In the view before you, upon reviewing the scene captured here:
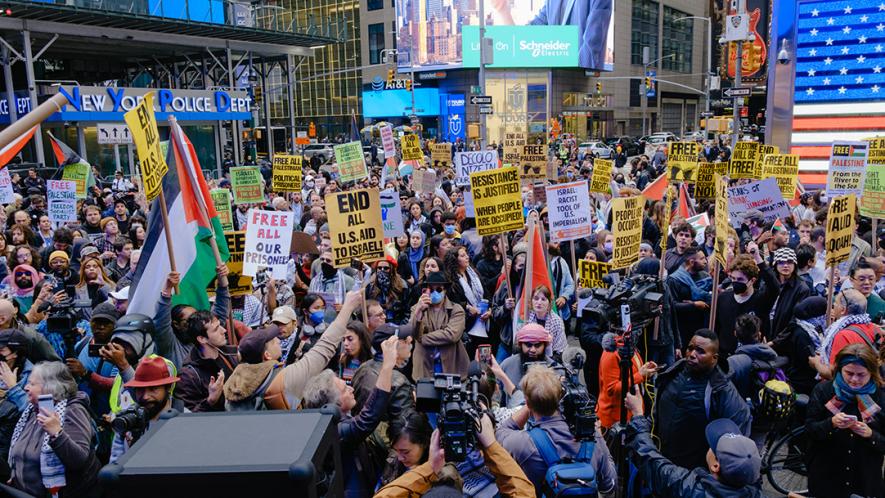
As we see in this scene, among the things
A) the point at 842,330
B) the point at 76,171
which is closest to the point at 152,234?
the point at 842,330

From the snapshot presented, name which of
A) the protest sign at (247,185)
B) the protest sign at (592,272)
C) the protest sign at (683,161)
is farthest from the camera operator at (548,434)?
the protest sign at (683,161)

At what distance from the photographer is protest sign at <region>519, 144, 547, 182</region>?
14570 mm

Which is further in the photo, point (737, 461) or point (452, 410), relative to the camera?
point (737, 461)

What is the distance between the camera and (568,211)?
9070mm

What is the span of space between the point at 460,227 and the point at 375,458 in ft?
26.6

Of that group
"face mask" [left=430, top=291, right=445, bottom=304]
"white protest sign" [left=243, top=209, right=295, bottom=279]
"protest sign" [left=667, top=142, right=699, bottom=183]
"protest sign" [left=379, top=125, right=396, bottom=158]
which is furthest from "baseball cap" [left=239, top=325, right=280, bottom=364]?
"protest sign" [left=379, top=125, right=396, bottom=158]

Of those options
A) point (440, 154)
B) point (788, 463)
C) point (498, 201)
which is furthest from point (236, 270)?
point (440, 154)

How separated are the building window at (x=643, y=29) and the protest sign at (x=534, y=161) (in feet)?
201

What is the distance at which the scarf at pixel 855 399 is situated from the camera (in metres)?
4.63

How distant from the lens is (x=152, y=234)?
21.8 ft

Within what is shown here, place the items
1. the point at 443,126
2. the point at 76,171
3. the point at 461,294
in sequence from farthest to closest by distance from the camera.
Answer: the point at 443,126 < the point at 76,171 < the point at 461,294

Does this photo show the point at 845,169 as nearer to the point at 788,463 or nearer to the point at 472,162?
the point at 472,162

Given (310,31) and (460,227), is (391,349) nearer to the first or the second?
(460,227)

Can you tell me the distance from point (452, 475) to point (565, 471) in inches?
26.0
